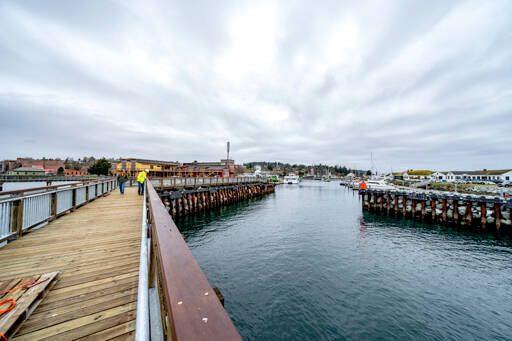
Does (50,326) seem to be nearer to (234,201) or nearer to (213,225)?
(213,225)

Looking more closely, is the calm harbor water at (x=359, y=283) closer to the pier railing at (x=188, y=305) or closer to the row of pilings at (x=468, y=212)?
the row of pilings at (x=468, y=212)

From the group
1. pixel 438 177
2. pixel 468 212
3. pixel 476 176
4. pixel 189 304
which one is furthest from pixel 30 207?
pixel 476 176

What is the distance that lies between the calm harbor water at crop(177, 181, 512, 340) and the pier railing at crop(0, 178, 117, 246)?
6.20m

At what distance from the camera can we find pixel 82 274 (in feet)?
11.6

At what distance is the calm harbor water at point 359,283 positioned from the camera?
6.60 m

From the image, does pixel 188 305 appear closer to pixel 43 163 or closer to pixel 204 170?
pixel 204 170

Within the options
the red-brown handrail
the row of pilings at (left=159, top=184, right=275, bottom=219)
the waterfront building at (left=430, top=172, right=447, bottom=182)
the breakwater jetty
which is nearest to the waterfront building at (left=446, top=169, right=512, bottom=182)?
the waterfront building at (left=430, top=172, right=447, bottom=182)

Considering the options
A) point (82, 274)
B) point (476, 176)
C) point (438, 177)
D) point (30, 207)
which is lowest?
point (82, 274)

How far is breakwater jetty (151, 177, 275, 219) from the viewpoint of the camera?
2014cm

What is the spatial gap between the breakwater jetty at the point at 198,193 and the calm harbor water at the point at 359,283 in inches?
208

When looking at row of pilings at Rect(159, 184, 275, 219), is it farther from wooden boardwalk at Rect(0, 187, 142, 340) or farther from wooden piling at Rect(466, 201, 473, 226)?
wooden piling at Rect(466, 201, 473, 226)

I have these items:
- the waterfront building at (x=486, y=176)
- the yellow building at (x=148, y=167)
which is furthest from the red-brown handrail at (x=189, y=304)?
the waterfront building at (x=486, y=176)

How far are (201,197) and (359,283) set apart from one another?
18508mm

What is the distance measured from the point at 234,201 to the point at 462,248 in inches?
980
